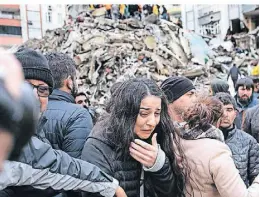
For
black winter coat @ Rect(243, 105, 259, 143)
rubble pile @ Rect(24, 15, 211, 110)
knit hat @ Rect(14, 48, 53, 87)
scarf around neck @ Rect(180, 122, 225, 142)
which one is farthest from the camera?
rubble pile @ Rect(24, 15, 211, 110)

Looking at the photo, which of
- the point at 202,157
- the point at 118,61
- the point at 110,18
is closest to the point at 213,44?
the point at 110,18

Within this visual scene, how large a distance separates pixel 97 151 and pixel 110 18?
56.3 ft

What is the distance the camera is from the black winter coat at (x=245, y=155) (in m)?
3.19

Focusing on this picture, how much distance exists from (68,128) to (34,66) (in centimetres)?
53

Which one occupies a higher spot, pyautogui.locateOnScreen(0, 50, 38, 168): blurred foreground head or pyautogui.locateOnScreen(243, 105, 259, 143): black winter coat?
Answer: pyautogui.locateOnScreen(0, 50, 38, 168): blurred foreground head

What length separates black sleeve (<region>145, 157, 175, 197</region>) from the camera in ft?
6.95

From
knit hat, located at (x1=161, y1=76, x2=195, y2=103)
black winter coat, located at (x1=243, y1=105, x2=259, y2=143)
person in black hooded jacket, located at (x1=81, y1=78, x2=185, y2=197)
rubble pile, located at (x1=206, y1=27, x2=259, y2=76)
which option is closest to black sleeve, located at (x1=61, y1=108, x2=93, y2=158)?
person in black hooded jacket, located at (x1=81, y1=78, x2=185, y2=197)

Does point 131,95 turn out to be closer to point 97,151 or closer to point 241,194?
point 97,151

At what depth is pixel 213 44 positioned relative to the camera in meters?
23.5

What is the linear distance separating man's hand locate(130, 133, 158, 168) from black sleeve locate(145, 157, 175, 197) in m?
0.08

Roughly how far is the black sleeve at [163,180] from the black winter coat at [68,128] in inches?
16.6

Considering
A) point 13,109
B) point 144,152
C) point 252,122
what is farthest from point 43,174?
point 252,122

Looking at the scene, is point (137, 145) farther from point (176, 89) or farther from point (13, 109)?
point (13, 109)

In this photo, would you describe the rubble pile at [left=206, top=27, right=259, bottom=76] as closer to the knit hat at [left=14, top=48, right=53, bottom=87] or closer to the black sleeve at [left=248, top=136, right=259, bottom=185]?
the black sleeve at [left=248, top=136, right=259, bottom=185]
